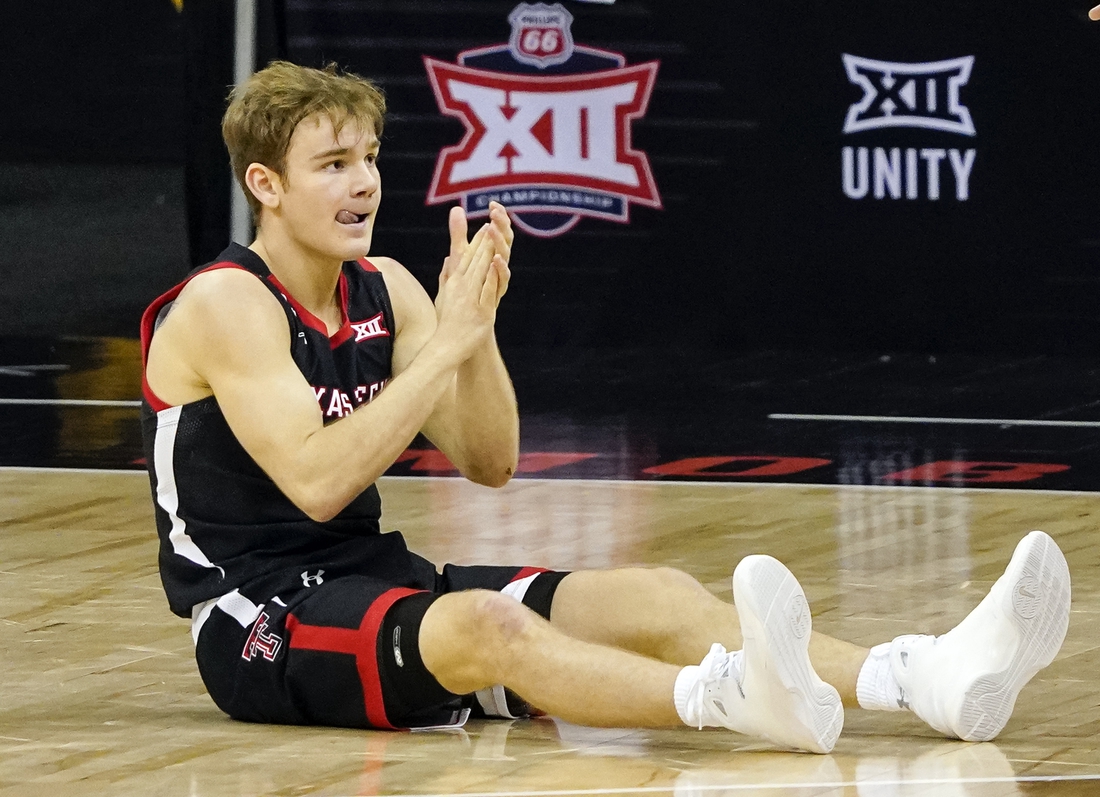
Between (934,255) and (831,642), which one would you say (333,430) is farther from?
(934,255)

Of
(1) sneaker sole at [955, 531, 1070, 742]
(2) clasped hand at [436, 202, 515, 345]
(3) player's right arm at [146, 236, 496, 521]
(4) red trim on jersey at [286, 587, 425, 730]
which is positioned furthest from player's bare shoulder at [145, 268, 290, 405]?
(1) sneaker sole at [955, 531, 1070, 742]

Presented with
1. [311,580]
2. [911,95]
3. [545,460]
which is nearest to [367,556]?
[311,580]

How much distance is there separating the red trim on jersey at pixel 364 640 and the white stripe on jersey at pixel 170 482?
8.7 inches

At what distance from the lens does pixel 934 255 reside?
7949 millimetres

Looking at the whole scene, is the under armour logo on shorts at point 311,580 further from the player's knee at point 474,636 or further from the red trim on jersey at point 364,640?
the player's knee at point 474,636

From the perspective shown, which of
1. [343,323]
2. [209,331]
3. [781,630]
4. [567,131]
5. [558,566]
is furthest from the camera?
[567,131]

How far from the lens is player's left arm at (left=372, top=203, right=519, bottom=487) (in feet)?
12.1

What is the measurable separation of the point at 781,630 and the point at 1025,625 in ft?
1.40

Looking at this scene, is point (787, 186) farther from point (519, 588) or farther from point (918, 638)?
point (918, 638)

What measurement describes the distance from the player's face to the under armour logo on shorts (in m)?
0.54

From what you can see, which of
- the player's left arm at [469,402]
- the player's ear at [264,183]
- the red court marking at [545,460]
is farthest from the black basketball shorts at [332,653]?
the red court marking at [545,460]

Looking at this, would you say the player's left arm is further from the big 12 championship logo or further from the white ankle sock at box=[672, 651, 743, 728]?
the big 12 championship logo

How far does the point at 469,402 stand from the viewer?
3711 mm

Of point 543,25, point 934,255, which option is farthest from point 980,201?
point 543,25
